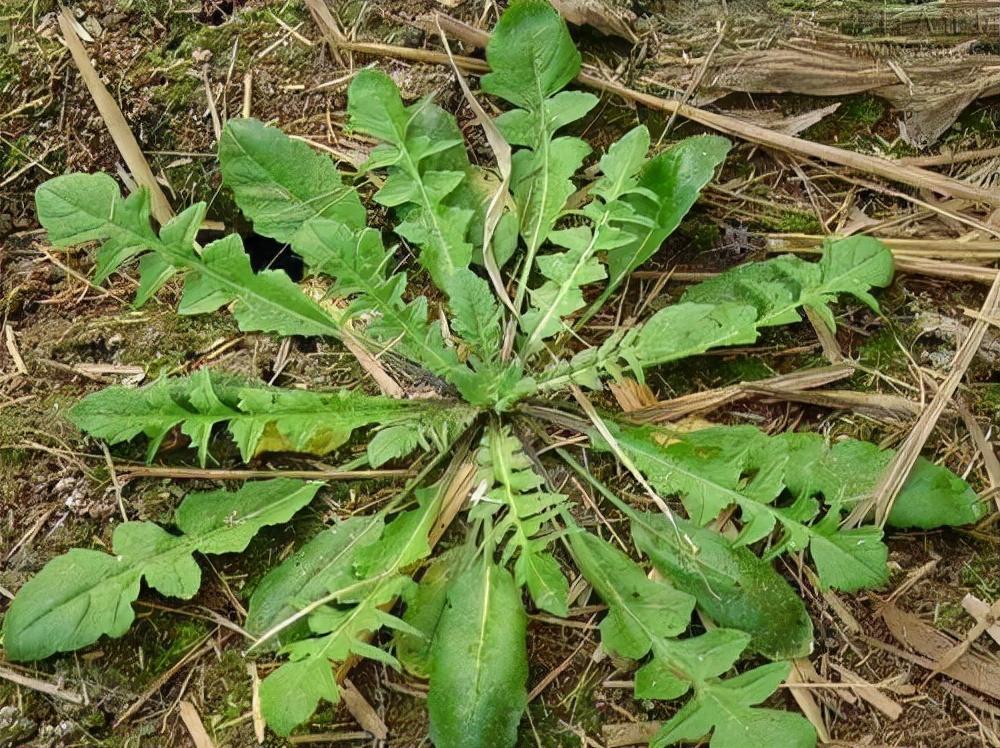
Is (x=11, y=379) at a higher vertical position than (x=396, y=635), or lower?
higher

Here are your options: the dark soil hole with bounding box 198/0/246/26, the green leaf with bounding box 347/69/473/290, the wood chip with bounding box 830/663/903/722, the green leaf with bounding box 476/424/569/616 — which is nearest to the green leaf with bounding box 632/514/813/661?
the wood chip with bounding box 830/663/903/722

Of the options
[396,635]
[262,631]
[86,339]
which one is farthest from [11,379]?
[396,635]

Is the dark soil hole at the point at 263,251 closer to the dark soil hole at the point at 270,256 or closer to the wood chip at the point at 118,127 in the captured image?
the dark soil hole at the point at 270,256

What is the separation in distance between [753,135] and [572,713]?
129 cm

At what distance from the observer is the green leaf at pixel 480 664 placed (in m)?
1.77

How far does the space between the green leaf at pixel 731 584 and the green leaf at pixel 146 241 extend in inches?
35.7

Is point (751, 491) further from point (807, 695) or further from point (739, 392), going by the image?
point (807, 695)

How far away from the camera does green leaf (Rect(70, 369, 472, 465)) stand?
73.5 inches

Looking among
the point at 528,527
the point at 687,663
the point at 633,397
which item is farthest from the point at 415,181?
the point at 687,663

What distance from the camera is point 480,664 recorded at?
1.79m

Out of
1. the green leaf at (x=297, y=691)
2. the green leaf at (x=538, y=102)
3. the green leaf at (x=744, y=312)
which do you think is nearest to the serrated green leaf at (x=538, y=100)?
the green leaf at (x=538, y=102)

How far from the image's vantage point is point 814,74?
2.18 meters

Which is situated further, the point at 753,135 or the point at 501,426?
the point at 753,135

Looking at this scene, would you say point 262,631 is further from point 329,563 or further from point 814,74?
point 814,74
